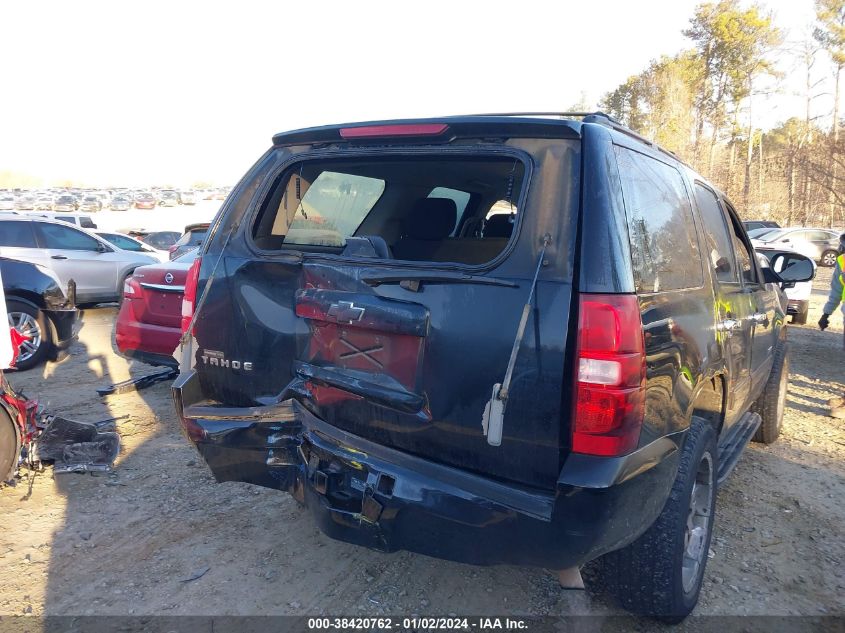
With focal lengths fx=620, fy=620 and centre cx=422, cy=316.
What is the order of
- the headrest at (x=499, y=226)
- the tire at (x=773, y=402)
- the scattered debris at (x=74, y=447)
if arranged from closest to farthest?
the scattered debris at (x=74, y=447), the headrest at (x=499, y=226), the tire at (x=773, y=402)

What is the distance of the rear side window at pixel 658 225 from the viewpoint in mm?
2230

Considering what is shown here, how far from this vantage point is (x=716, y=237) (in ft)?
11.1

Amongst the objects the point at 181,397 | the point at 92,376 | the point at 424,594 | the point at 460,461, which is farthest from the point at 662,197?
the point at 92,376

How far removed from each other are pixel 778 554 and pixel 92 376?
641 cm

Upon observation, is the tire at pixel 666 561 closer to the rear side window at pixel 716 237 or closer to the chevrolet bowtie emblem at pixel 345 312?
the rear side window at pixel 716 237

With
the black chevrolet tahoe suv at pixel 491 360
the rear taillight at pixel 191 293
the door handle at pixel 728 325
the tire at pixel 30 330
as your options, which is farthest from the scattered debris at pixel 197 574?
the tire at pixel 30 330

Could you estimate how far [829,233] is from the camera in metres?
23.0

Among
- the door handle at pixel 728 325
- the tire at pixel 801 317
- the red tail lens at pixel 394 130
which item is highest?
the red tail lens at pixel 394 130

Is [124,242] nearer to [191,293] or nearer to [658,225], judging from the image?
[191,293]

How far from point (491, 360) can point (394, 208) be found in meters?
2.18

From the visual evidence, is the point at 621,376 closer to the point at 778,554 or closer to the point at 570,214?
the point at 570,214

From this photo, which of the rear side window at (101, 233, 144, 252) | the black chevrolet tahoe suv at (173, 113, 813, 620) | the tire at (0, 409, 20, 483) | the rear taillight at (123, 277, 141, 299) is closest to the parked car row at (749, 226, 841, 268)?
the rear side window at (101, 233, 144, 252)

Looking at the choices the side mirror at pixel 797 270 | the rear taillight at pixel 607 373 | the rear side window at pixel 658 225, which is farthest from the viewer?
the side mirror at pixel 797 270

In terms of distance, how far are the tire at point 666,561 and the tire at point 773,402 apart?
2.59m
